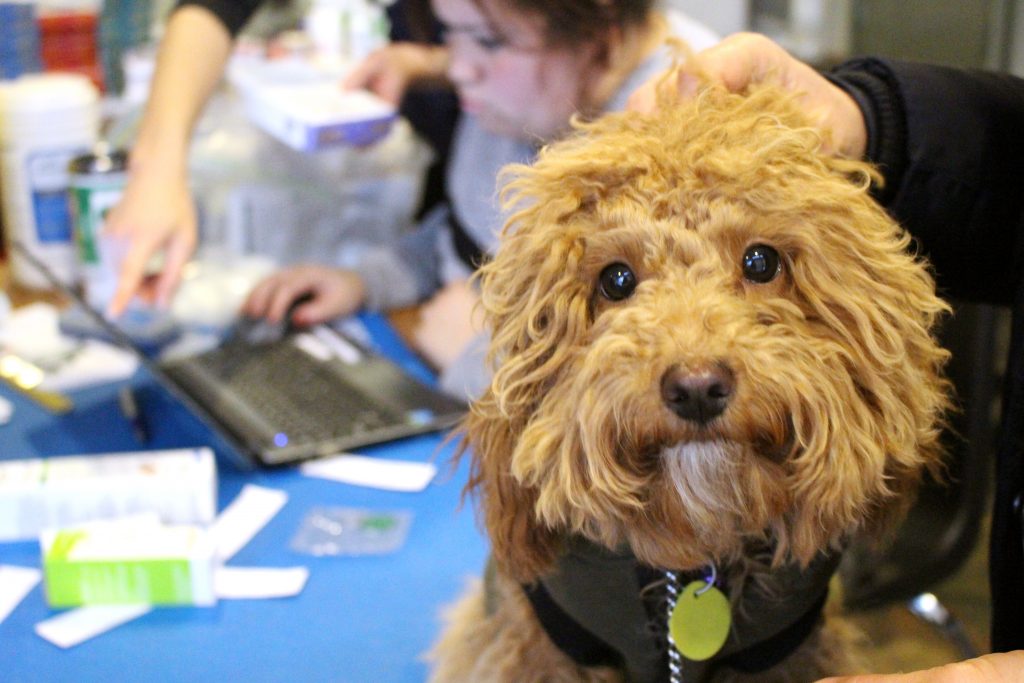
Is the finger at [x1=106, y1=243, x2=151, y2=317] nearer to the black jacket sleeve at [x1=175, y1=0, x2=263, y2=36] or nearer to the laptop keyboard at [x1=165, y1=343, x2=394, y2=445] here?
the laptop keyboard at [x1=165, y1=343, x2=394, y2=445]

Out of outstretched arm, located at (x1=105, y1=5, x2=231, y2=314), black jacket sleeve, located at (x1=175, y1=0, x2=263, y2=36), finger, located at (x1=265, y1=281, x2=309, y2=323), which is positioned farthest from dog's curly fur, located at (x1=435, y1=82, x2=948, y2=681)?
black jacket sleeve, located at (x1=175, y1=0, x2=263, y2=36)

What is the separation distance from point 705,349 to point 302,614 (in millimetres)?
583

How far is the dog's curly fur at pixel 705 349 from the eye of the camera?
78 centimetres

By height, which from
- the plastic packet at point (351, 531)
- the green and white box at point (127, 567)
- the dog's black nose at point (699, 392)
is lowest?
the plastic packet at point (351, 531)

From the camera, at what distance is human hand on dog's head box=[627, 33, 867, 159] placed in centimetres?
93

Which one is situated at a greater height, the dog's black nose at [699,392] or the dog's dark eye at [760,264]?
the dog's dark eye at [760,264]

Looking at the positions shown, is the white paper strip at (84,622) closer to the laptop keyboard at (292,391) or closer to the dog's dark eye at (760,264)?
the laptop keyboard at (292,391)

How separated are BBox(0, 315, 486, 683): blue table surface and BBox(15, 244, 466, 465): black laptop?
0.03 meters

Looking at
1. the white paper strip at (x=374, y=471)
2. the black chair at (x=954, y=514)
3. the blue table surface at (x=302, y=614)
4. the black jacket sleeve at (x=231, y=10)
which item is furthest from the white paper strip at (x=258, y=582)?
the black jacket sleeve at (x=231, y=10)

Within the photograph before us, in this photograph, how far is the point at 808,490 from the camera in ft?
2.61

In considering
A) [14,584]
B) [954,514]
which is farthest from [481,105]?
[954,514]

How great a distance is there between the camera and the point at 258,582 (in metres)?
1.17

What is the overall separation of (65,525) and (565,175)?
730 mm

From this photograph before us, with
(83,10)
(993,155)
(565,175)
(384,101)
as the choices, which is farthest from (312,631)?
(83,10)
